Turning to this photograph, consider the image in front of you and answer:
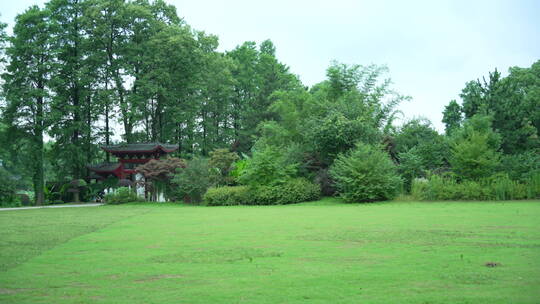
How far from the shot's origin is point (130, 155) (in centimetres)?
3531

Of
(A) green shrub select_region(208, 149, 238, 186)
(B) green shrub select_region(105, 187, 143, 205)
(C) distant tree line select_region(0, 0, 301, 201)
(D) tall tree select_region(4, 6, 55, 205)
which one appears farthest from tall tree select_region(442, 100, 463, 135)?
(D) tall tree select_region(4, 6, 55, 205)

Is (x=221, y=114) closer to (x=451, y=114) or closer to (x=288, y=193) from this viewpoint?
(x=451, y=114)

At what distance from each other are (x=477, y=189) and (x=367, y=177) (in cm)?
470

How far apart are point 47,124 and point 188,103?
452 inches

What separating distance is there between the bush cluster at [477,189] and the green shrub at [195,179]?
11.6 metres

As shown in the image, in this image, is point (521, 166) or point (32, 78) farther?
point (32, 78)

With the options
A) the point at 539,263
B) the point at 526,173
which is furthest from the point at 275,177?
the point at 539,263

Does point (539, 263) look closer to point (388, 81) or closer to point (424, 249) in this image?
point (424, 249)

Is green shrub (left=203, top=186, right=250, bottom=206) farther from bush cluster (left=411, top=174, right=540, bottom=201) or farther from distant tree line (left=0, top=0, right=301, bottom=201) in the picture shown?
distant tree line (left=0, top=0, right=301, bottom=201)

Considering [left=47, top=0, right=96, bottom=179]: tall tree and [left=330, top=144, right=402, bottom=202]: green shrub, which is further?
[left=47, top=0, right=96, bottom=179]: tall tree

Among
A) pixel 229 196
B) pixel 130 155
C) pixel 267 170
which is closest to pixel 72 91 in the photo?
pixel 130 155

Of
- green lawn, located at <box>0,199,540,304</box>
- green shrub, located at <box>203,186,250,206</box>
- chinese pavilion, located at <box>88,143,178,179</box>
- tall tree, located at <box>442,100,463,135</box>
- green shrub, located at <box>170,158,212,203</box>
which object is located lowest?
green lawn, located at <box>0,199,540,304</box>

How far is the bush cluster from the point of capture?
20.6 meters

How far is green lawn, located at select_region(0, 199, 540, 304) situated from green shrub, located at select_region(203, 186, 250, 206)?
11877 millimetres
